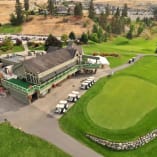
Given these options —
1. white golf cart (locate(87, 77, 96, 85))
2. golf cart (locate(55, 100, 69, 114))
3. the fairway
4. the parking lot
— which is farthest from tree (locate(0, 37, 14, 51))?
golf cart (locate(55, 100, 69, 114))

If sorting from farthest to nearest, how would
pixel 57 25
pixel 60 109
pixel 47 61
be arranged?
pixel 57 25, pixel 47 61, pixel 60 109

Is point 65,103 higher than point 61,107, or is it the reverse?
point 65,103

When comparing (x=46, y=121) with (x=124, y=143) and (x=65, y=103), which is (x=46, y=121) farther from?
(x=124, y=143)

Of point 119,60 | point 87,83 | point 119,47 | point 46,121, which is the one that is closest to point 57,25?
point 119,47

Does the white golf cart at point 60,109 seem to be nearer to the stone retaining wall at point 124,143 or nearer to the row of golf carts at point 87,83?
the stone retaining wall at point 124,143

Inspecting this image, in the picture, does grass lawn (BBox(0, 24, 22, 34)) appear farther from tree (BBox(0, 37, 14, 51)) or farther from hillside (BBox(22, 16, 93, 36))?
tree (BBox(0, 37, 14, 51))

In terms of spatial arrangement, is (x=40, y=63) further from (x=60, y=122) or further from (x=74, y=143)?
(x=74, y=143)

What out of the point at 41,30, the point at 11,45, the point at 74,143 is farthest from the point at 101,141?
the point at 41,30
